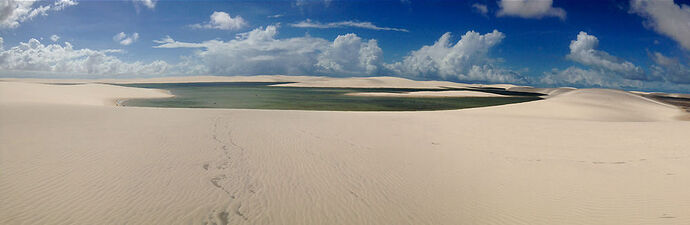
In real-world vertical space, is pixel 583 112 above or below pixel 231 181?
above

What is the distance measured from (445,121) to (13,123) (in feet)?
64.8

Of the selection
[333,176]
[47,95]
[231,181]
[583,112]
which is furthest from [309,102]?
[231,181]

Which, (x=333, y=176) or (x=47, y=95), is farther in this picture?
(x=47, y=95)

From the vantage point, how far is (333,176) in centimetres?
799

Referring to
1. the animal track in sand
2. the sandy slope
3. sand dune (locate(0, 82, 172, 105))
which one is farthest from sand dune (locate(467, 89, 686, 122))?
sand dune (locate(0, 82, 172, 105))

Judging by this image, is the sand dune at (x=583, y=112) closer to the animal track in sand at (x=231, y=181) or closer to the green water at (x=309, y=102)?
the green water at (x=309, y=102)

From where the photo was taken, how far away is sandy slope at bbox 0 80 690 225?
229 inches

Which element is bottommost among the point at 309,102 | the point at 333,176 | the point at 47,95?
the point at 333,176

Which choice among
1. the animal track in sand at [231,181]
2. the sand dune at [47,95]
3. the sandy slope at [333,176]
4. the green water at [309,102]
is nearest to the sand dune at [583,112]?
the green water at [309,102]

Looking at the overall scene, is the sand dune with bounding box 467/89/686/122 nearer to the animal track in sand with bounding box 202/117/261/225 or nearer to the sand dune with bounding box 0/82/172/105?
the animal track in sand with bounding box 202/117/261/225

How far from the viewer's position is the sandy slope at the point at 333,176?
582 cm

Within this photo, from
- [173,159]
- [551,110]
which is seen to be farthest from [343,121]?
[551,110]

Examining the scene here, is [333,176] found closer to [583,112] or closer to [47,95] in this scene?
[583,112]

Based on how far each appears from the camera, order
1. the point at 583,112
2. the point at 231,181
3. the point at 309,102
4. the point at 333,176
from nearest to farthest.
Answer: the point at 231,181 < the point at 333,176 < the point at 583,112 < the point at 309,102
